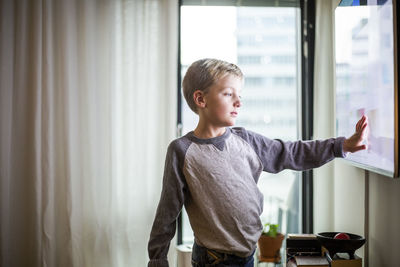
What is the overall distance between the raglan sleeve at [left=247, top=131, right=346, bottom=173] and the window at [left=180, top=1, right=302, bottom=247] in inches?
38.1

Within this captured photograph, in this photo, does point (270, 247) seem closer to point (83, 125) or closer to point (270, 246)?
point (270, 246)

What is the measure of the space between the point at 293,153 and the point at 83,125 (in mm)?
1354

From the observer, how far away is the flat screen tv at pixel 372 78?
131 centimetres

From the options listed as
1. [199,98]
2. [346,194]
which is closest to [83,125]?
[199,98]

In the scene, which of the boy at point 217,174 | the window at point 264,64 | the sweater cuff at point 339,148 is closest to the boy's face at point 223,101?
the boy at point 217,174

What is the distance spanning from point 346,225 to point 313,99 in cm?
87

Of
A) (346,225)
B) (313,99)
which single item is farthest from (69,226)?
→ (313,99)

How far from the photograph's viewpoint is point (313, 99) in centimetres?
252

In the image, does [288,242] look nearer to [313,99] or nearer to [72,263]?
[313,99]

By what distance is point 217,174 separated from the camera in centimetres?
142

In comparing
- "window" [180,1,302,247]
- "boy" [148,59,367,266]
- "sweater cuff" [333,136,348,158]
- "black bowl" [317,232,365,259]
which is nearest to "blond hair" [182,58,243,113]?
"boy" [148,59,367,266]

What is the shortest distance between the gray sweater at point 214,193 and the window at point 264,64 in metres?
1.03

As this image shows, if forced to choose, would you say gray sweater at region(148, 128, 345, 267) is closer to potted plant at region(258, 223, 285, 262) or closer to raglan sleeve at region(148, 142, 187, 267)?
raglan sleeve at region(148, 142, 187, 267)

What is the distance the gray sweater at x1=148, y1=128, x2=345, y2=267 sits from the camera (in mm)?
1396
